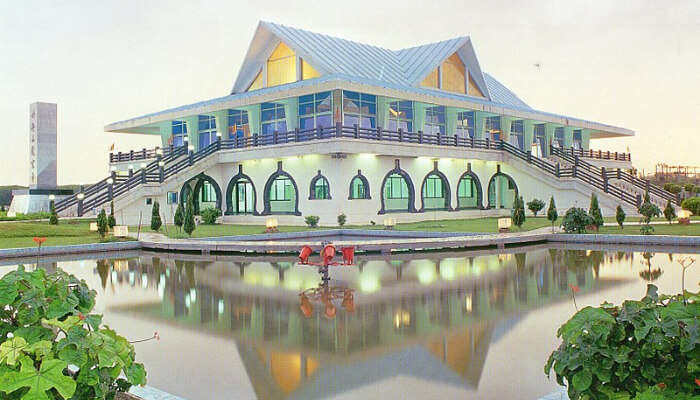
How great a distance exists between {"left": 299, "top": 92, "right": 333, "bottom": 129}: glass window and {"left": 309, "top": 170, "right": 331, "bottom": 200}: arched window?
3.36m

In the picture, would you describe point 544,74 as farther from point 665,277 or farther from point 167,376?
point 167,376

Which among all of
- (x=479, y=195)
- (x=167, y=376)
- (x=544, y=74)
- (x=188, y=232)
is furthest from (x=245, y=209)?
(x=167, y=376)

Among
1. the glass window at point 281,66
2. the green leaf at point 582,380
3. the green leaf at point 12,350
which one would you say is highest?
the glass window at point 281,66

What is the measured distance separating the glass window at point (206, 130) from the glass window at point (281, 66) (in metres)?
4.53

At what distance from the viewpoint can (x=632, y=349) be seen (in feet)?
12.9

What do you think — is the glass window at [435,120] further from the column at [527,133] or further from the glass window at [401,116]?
the column at [527,133]

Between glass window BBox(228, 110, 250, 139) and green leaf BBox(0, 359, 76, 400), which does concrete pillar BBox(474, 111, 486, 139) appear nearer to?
glass window BBox(228, 110, 250, 139)

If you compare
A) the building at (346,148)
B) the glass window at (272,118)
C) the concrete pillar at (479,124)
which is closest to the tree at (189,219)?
the building at (346,148)

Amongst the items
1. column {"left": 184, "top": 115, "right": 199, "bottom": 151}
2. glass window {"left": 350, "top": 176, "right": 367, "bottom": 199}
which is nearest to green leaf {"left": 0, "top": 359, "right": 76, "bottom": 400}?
glass window {"left": 350, "top": 176, "right": 367, "bottom": 199}

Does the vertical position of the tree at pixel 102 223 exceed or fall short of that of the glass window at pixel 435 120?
it falls short

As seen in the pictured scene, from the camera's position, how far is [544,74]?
45.2 metres

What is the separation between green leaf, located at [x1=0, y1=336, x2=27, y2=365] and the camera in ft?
11.7

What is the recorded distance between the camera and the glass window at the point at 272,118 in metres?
37.0

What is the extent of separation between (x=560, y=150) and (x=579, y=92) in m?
6.42
